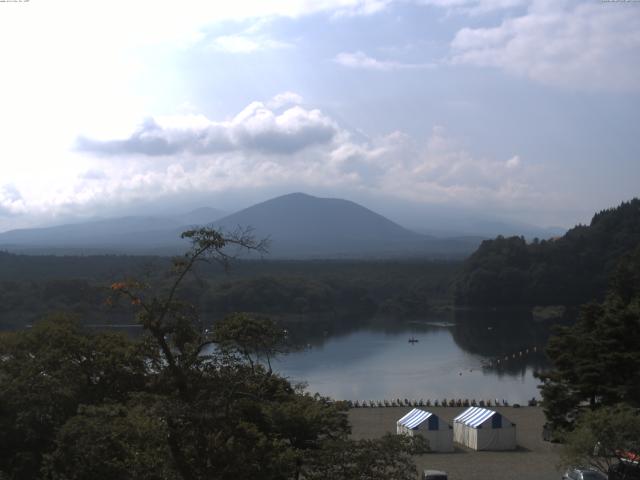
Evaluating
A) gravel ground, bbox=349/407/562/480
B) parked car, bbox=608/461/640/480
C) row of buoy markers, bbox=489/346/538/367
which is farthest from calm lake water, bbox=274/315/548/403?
parked car, bbox=608/461/640/480

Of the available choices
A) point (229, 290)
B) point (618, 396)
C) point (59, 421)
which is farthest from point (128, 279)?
point (229, 290)

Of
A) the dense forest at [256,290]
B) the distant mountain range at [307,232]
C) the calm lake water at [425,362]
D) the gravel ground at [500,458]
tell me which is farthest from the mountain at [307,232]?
the gravel ground at [500,458]

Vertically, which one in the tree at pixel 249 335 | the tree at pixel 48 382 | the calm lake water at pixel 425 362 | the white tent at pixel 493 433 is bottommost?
the calm lake water at pixel 425 362

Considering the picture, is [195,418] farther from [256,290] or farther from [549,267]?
[549,267]

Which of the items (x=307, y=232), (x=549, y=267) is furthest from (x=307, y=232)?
(x=549, y=267)

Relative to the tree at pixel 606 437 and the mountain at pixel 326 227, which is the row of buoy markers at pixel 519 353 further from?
the mountain at pixel 326 227

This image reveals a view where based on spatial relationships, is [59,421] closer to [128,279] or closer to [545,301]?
[128,279]
